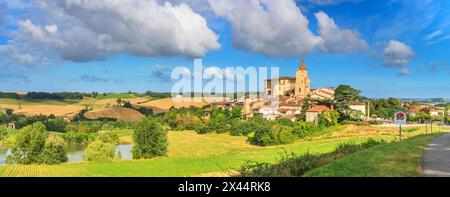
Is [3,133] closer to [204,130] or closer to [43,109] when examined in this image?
[43,109]

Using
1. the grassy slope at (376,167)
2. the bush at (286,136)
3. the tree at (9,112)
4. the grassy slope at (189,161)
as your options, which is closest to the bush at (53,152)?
the grassy slope at (189,161)

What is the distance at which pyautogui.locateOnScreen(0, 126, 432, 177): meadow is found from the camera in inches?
1049

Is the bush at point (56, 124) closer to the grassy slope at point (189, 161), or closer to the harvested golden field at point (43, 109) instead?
the harvested golden field at point (43, 109)

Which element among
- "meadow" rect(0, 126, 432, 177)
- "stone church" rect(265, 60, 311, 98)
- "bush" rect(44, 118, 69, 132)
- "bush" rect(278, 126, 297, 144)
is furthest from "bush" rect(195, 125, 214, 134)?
"stone church" rect(265, 60, 311, 98)

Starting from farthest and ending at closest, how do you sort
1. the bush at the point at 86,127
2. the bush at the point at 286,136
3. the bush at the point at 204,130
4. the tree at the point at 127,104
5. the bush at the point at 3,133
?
the tree at the point at 127,104, the bush at the point at 204,130, the bush at the point at 86,127, the bush at the point at 3,133, the bush at the point at 286,136

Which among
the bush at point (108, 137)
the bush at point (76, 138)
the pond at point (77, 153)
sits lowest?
the pond at point (77, 153)

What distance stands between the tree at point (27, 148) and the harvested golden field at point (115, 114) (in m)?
23.2

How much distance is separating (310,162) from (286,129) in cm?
3666

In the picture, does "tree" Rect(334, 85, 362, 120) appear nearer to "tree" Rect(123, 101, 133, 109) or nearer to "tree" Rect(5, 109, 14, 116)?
"tree" Rect(123, 101, 133, 109)

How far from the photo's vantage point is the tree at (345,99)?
4944 centimetres

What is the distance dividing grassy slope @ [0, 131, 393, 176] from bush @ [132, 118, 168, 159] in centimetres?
221
